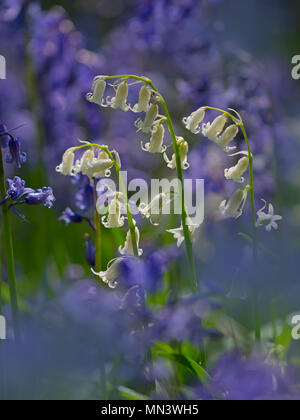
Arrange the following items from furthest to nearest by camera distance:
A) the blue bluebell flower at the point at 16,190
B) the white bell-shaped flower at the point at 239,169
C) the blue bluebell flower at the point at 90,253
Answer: the blue bluebell flower at the point at 90,253, the white bell-shaped flower at the point at 239,169, the blue bluebell flower at the point at 16,190

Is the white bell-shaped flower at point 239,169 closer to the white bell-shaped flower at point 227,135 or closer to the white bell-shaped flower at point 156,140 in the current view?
the white bell-shaped flower at point 227,135

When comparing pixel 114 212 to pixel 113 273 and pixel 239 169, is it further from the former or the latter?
pixel 239 169

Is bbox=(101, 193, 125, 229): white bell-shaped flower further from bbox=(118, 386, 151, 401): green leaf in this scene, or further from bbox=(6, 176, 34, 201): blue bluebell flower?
bbox=(118, 386, 151, 401): green leaf

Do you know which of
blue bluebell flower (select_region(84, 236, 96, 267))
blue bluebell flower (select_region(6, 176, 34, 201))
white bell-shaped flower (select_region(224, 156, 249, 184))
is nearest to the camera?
blue bluebell flower (select_region(6, 176, 34, 201))

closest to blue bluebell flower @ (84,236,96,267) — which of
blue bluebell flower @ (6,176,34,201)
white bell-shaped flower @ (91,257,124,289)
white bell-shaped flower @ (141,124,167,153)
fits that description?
white bell-shaped flower @ (91,257,124,289)

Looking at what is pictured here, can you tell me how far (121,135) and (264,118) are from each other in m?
1.92

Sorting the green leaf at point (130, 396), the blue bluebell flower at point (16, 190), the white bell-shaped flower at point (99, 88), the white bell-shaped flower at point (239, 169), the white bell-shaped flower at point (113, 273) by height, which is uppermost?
the white bell-shaped flower at point (99, 88)

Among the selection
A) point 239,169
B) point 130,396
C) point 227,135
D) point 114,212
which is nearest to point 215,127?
point 227,135

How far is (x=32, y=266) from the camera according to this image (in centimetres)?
388

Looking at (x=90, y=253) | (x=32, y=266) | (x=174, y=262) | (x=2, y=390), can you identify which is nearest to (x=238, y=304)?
(x=174, y=262)

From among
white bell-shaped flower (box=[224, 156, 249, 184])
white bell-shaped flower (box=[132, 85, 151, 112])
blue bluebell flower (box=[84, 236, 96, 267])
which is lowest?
blue bluebell flower (box=[84, 236, 96, 267])

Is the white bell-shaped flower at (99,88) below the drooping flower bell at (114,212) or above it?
above

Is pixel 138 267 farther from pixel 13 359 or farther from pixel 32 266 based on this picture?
pixel 32 266

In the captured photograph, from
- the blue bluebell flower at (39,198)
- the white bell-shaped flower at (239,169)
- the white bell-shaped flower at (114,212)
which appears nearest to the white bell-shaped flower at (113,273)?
the white bell-shaped flower at (114,212)
